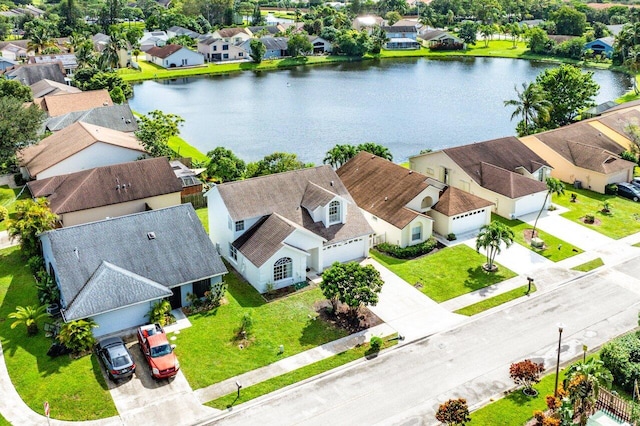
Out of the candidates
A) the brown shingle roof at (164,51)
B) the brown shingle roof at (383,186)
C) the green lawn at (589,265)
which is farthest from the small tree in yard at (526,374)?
the brown shingle roof at (164,51)

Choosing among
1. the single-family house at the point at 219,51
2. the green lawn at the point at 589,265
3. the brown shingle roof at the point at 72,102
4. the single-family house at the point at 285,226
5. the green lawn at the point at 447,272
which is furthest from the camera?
the single-family house at the point at 219,51

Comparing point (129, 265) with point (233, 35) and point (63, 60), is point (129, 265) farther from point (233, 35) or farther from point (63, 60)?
point (233, 35)

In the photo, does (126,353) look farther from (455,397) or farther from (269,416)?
(455,397)

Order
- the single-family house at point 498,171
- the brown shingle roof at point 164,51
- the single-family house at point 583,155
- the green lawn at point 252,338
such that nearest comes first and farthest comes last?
the green lawn at point 252,338, the single-family house at point 498,171, the single-family house at point 583,155, the brown shingle roof at point 164,51

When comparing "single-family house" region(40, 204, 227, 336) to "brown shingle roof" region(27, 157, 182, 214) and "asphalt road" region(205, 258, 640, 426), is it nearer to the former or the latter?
"brown shingle roof" region(27, 157, 182, 214)

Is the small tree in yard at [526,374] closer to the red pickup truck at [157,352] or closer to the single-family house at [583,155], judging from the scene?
the red pickup truck at [157,352]

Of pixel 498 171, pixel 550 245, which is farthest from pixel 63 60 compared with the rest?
pixel 550 245

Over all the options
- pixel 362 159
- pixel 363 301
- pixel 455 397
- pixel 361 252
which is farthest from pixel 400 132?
pixel 455 397
